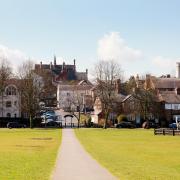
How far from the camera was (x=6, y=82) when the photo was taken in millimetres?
112125

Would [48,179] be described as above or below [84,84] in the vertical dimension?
below

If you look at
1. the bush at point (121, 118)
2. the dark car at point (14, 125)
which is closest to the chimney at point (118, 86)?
the bush at point (121, 118)

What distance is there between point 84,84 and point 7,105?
64.8 meters

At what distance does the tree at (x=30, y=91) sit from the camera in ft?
331

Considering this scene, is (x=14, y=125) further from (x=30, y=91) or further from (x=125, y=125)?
(x=125, y=125)

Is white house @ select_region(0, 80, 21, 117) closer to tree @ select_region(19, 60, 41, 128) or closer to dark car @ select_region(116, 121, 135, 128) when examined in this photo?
tree @ select_region(19, 60, 41, 128)

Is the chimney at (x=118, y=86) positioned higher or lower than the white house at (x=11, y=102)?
higher

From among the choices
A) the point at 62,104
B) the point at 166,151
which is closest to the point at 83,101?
the point at 62,104

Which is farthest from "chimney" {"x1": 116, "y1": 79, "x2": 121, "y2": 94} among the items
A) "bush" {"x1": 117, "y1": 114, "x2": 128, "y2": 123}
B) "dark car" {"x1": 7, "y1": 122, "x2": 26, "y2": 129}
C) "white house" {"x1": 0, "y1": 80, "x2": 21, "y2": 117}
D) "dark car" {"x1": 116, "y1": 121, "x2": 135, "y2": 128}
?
"dark car" {"x1": 7, "y1": 122, "x2": 26, "y2": 129}

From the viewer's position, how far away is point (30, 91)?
101 meters

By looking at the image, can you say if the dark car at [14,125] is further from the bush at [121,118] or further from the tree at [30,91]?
the bush at [121,118]

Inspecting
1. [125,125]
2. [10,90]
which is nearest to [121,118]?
[125,125]

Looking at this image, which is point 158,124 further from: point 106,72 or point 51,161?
point 51,161

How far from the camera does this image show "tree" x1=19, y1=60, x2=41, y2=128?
100875mm
